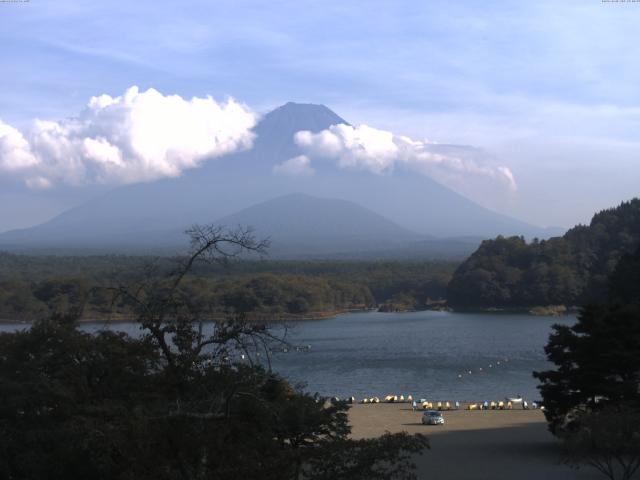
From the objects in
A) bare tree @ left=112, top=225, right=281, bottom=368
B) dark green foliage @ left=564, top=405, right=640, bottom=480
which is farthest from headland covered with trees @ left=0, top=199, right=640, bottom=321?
bare tree @ left=112, top=225, right=281, bottom=368

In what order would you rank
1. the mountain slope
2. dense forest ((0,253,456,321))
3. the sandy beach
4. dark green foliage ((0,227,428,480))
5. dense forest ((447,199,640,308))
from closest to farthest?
dark green foliage ((0,227,428,480)) < the sandy beach < dense forest ((0,253,456,321)) < dense forest ((447,199,640,308)) < the mountain slope

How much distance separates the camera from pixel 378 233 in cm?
15538

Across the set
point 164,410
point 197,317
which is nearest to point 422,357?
point 197,317

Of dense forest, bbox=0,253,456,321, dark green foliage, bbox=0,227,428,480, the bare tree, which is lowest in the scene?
dense forest, bbox=0,253,456,321

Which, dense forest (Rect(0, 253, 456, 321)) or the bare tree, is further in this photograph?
dense forest (Rect(0, 253, 456, 321))

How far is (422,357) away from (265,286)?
59.2 ft

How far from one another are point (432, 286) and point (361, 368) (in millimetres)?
32629

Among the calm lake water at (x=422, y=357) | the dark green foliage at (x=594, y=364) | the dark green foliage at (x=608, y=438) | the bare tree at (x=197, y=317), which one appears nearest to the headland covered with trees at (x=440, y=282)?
the calm lake water at (x=422, y=357)

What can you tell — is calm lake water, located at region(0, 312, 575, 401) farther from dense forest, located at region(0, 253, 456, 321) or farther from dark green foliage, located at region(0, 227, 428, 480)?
dark green foliage, located at region(0, 227, 428, 480)

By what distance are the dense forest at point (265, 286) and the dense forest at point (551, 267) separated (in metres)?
5.09

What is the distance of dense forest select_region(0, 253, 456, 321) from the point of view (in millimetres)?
41503

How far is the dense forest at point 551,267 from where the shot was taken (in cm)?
5128

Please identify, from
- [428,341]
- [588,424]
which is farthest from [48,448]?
[428,341]

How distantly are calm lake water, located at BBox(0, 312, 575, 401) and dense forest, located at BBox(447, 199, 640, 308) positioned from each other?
392cm
